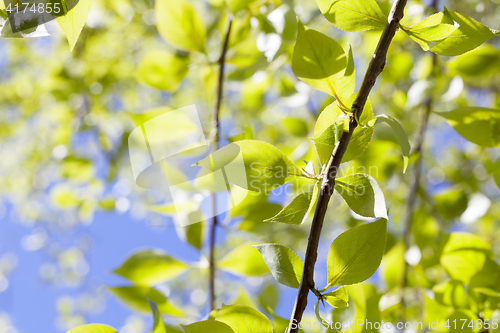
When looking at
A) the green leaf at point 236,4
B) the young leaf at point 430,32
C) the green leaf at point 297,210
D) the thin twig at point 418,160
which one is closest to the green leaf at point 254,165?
the green leaf at point 297,210

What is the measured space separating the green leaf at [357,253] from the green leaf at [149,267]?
221 millimetres

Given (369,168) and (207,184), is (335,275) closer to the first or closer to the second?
(207,184)

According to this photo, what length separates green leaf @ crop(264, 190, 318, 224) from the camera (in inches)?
9.4

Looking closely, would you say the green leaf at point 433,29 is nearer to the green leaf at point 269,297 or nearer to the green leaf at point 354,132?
the green leaf at point 354,132

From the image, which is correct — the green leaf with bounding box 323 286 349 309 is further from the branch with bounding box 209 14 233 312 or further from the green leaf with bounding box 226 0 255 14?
the green leaf with bounding box 226 0 255 14

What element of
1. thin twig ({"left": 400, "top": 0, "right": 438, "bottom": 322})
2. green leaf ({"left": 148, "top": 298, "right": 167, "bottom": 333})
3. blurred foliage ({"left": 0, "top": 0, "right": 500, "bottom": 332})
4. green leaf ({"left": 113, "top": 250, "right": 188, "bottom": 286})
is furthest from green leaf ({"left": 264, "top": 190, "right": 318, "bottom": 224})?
thin twig ({"left": 400, "top": 0, "right": 438, "bottom": 322})

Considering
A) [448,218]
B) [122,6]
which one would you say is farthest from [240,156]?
[122,6]

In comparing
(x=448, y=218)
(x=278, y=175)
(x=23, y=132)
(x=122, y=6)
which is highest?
(x=278, y=175)

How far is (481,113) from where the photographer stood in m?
0.34

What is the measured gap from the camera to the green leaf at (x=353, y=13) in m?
0.24

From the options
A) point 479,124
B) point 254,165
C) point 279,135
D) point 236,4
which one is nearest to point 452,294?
point 479,124

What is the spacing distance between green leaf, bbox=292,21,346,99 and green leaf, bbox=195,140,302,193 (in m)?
0.06

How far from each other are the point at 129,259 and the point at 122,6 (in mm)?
987

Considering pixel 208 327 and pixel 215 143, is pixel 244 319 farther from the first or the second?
pixel 215 143
